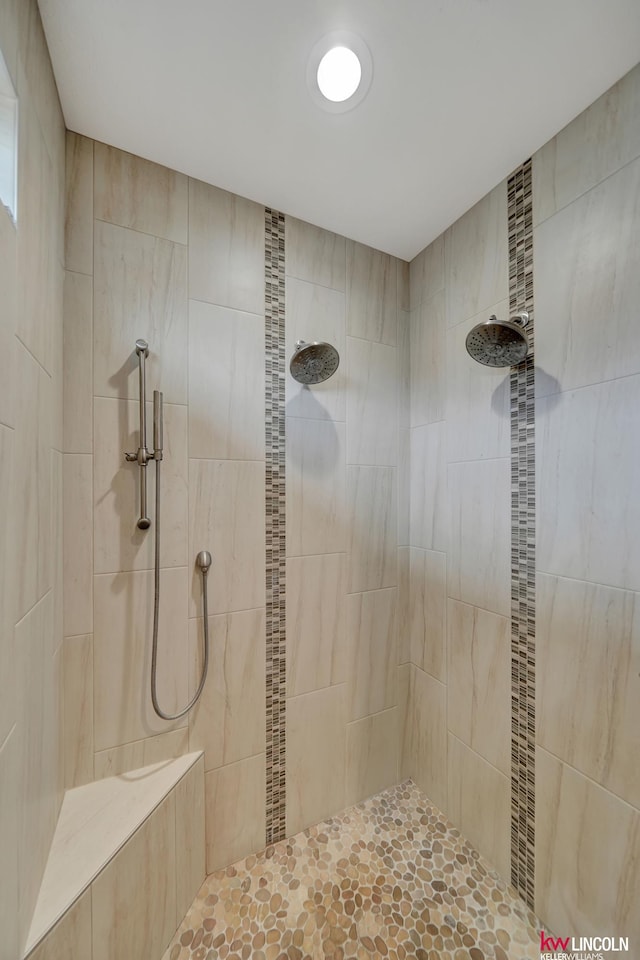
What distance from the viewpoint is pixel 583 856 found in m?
0.96

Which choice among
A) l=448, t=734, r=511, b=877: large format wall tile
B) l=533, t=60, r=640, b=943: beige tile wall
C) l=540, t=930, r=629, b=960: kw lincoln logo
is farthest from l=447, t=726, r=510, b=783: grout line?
l=540, t=930, r=629, b=960: kw lincoln logo

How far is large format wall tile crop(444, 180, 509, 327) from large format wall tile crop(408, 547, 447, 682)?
975 millimetres

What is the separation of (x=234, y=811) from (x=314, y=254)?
81.1 inches

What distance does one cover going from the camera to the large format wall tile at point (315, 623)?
1.37 metres

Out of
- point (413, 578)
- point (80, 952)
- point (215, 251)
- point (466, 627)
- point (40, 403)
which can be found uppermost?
point (215, 251)

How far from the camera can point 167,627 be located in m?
1.17

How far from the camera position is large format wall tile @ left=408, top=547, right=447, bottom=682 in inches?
57.5

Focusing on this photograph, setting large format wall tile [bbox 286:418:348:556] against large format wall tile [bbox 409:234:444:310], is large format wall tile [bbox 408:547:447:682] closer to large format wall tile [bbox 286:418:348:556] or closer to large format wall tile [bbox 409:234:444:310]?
large format wall tile [bbox 286:418:348:556]

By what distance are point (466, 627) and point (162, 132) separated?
74.8 inches

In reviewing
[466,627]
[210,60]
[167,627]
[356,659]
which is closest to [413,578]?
[466,627]

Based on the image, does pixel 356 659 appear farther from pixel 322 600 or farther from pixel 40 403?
pixel 40 403

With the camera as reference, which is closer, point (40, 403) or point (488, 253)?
point (40, 403)

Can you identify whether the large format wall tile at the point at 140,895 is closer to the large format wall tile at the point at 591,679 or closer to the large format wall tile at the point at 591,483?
the large format wall tile at the point at 591,679

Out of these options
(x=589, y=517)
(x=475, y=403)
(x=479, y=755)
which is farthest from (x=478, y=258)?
(x=479, y=755)
